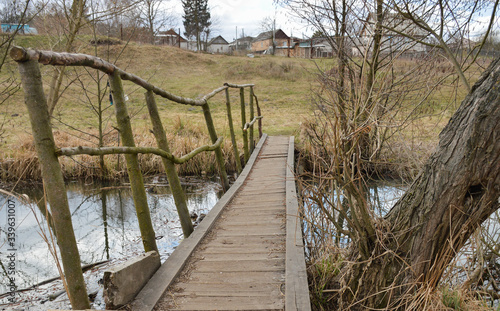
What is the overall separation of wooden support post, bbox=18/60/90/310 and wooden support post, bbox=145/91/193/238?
117cm

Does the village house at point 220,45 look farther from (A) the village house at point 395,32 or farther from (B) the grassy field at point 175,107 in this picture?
(A) the village house at point 395,32

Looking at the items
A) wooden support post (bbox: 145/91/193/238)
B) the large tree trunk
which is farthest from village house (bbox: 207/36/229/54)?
the large tree trunk

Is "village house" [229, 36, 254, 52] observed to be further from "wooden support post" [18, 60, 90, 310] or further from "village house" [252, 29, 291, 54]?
"wooden support post" [18, 60, 90, 310]

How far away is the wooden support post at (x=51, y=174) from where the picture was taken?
177 centimetres

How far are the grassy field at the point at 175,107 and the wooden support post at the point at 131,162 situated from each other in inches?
37.9

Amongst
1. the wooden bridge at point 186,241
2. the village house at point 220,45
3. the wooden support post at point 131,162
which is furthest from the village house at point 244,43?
the wooden support post at point 131,162

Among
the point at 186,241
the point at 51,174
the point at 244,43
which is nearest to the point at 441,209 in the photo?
the point at 186,241

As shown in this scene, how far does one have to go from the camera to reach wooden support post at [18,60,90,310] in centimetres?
177

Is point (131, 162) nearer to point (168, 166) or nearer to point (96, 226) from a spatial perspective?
point (168, 166)

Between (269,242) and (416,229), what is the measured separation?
1314mm

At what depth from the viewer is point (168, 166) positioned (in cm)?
320

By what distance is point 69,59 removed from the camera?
→ 2.06 meters

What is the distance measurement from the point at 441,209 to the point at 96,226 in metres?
4.87

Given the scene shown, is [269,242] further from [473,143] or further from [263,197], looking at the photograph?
[473,143]
